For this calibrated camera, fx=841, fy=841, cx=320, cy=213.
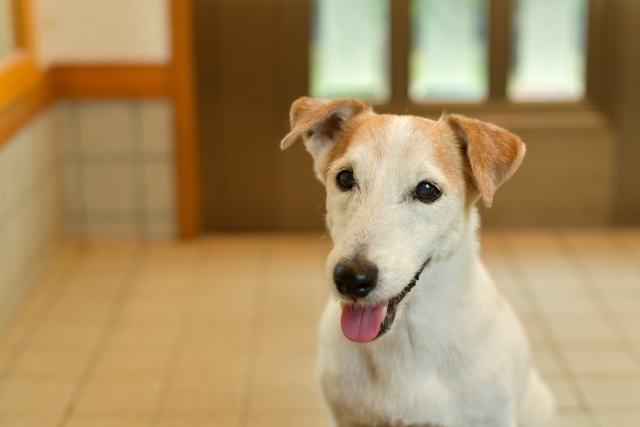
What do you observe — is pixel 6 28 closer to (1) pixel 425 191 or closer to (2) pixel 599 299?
(1) pixel 425 191

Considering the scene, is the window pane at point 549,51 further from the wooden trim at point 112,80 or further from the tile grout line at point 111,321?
the tile grout line at point 111,321

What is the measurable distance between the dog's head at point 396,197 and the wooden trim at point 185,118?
1.88 metres

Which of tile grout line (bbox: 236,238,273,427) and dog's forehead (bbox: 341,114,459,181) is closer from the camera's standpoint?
dog's forehead (bbox: 341,114,459,181)

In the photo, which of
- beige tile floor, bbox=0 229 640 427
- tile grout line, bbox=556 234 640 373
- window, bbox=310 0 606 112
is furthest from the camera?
window, bbox=310 0 606 112

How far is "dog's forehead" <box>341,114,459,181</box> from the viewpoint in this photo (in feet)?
6.07

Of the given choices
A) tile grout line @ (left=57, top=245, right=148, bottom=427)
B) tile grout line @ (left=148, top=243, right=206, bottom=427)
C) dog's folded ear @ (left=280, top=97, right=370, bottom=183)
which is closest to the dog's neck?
dog's folded ear @ (left=280, top=97, right=370, bottom=183)

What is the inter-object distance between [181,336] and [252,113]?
3.88 ft

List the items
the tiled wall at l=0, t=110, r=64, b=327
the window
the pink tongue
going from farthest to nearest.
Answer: the window, the tiled wall at l=0, t=110, r=64, b=327, the pink tongue

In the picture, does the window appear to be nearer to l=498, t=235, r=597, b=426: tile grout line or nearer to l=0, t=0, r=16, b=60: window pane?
l=498, t=235, r=597, b=426: tile grout line

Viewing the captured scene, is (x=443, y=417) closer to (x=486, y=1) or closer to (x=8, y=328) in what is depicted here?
(x=8, y=328)

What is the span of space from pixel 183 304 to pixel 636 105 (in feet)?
7.27

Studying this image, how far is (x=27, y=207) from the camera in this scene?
11.1 ft

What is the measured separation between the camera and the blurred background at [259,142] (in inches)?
133

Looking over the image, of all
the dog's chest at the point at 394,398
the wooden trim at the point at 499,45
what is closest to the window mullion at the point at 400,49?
→ the wooden trim at the point at 499,45
